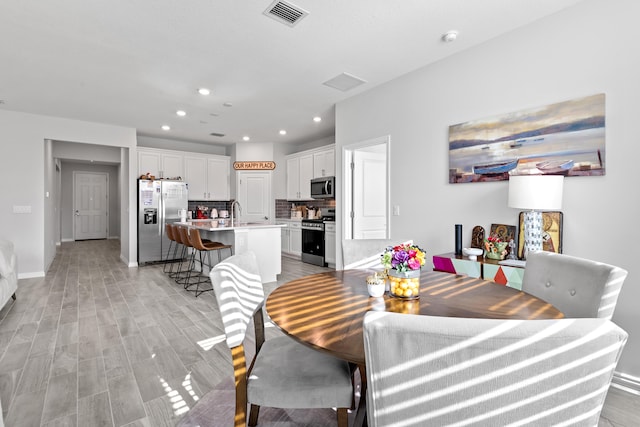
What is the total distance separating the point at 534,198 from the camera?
7.26ft

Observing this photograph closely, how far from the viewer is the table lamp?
220cm

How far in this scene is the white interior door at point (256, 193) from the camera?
7.41 metres

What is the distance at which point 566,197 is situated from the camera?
2.36 metres

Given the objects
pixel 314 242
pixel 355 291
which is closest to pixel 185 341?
pixel 355 291

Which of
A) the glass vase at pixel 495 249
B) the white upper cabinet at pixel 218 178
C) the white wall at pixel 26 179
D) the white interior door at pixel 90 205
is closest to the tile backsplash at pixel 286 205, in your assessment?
the white upper cabinet at pixel 218 178

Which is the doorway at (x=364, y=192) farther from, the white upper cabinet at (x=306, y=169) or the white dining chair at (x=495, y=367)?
the white dining chair at (x=495, y=367)

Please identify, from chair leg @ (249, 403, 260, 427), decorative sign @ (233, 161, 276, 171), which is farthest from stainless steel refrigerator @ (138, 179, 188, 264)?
chair leg @ (249, 403, 260, 427)

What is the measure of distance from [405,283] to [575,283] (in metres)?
0.80

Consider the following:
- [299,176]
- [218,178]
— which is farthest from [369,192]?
[218,178]

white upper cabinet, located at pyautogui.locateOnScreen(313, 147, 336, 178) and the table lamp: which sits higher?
white upper cabinet, located at pyautogui.locateOnScreen(313, 147, 336, 178)

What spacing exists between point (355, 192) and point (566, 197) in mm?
2515

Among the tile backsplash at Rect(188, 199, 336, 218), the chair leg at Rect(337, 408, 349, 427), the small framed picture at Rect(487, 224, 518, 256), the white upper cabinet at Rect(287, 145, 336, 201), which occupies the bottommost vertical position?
the chair leg at Rect(337, 408, 349, 427)

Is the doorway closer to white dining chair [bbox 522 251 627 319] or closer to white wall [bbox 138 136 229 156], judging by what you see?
white dining chair [bbox 522 251 627 319]

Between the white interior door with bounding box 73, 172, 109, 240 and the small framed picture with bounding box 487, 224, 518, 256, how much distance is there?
11.2 metres
